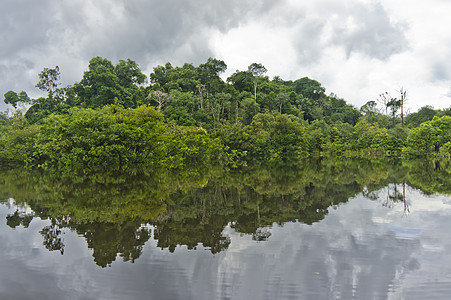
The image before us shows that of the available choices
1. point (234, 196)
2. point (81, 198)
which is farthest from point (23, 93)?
point (234, 196)

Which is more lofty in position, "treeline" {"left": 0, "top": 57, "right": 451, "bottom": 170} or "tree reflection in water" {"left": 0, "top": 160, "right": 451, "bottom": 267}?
"treeline" {"left": 0, "top": 57, "right": 451, "bottom": 170}

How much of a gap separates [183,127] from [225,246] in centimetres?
2015

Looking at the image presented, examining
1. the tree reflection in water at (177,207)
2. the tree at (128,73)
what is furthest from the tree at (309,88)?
the tree reflection in water at (177,207)

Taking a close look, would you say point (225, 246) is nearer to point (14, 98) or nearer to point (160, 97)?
point (160, 97)

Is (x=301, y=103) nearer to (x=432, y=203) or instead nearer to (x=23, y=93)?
(x=432, y=203)

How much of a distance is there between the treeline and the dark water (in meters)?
7.69

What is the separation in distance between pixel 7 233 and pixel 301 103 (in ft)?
170

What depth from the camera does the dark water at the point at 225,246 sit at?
4047mm

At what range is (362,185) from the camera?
13180 millimetres

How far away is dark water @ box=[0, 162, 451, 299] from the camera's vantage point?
405 cm

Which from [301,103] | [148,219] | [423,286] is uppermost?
[301,103]

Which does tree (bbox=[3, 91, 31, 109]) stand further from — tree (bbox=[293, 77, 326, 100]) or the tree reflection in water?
tree (bbox=[293, 77, 326, 100])

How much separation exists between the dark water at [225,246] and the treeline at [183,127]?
7691 millimetres

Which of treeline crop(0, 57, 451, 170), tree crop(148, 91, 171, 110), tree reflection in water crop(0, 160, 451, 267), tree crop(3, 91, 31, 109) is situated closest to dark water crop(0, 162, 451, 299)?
tree reflection in water crop(0, 160, 451, 267)
